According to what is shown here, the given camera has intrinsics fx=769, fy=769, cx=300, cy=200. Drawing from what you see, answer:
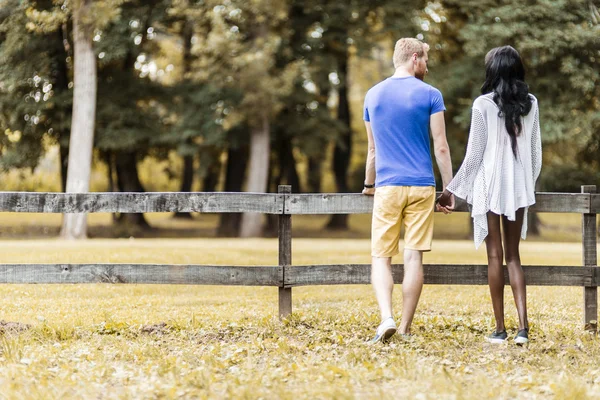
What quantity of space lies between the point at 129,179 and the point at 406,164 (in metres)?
22.7

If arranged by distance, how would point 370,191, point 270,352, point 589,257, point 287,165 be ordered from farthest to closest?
point 287,165 < point 589,257 < point 370,191 < point 270,352

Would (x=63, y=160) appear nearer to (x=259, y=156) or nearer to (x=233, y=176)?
(x=233, y=176)

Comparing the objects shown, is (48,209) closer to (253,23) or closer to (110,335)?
(110,335)

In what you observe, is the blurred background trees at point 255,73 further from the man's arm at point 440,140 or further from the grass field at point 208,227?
the man's arm at point 440,140

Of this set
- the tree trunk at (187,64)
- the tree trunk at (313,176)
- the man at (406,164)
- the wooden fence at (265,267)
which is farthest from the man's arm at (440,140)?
the tree trunk at (313,176)

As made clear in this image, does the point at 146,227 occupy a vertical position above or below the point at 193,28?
below

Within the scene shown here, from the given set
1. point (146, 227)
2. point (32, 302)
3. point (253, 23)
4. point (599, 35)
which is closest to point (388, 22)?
point (253, 23)

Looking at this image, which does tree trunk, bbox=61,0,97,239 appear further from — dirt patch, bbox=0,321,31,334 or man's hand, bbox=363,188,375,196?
man's hand, bbox=363,188,375,196

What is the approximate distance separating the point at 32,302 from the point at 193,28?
19.1 m

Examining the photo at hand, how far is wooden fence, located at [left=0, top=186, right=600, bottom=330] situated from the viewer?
6676 mm

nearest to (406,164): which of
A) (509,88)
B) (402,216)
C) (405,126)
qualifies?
(405,126)

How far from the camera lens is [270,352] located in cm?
558

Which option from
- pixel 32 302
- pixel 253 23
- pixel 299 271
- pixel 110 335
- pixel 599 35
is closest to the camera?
pixel 110 335

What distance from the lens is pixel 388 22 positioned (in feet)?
77.8
